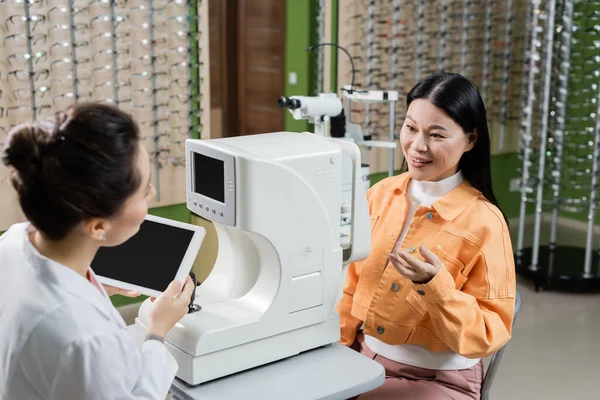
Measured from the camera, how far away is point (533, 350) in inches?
146

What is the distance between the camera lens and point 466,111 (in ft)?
6.08

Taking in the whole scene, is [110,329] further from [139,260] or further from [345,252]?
[345,252]

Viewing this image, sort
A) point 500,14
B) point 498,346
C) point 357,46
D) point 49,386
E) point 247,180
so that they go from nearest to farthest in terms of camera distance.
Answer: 1. point 49,386
2. point 247,180
3. point 498,346
4. point 357,46
5. point 500,14

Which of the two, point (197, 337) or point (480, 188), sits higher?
point (480, 188)

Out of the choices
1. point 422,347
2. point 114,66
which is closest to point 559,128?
point 114,66

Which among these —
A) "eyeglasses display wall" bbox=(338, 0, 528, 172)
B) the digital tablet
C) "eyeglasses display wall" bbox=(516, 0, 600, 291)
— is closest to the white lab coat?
the digital tablet

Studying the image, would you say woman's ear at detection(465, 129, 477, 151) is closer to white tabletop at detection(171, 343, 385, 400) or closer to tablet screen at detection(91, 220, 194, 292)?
white tabletop at detection(171, 343, 385, 400)

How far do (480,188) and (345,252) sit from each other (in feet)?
1.40

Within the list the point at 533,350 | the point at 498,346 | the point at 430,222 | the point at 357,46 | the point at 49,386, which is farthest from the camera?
the point at 357,46

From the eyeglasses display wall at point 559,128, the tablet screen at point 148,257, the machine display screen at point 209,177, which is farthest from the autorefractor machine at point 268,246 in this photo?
the eyeglasses display wall at point 559,128

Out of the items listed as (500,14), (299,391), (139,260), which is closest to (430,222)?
(299,391)

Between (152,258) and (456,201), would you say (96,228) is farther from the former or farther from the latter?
(456,201)

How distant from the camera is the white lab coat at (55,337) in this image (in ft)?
3.86

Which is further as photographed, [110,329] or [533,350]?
[533,350]
